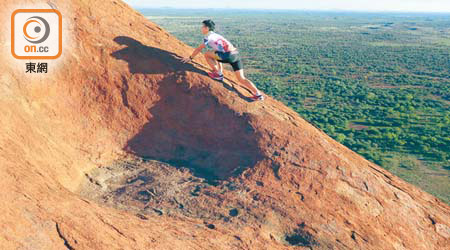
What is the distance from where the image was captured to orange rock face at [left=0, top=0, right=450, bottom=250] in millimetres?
5453

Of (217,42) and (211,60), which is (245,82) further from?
(217,42)

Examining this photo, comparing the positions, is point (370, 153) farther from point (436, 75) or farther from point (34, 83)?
point (436, 75)

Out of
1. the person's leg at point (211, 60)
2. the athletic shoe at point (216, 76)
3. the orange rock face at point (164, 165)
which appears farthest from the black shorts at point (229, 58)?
the orange rock face at point (164, 165)

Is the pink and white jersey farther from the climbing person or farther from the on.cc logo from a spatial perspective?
the on.cc logo

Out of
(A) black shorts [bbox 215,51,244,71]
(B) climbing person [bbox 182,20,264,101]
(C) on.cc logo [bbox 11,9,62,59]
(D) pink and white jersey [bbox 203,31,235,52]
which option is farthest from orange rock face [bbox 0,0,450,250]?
(D) pink and white jersey [bbox 203,31,235,52]

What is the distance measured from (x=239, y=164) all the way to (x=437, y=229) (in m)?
3.86

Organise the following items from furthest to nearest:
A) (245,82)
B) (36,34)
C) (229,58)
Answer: (245,82) < (229,58) < (36,34)

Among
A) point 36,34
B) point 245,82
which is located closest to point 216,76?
point 245,82

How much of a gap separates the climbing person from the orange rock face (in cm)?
28

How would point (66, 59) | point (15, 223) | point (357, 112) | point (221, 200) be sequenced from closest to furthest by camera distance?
point (15, 223) < point (221, 200) < point (66, 59) < point (357, 112)

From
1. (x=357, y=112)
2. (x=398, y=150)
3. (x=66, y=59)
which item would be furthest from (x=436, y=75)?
(x=66, y=59)

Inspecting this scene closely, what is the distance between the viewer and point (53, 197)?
5.44 meters

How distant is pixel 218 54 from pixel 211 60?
0.43 metres

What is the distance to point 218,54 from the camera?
807 cm
